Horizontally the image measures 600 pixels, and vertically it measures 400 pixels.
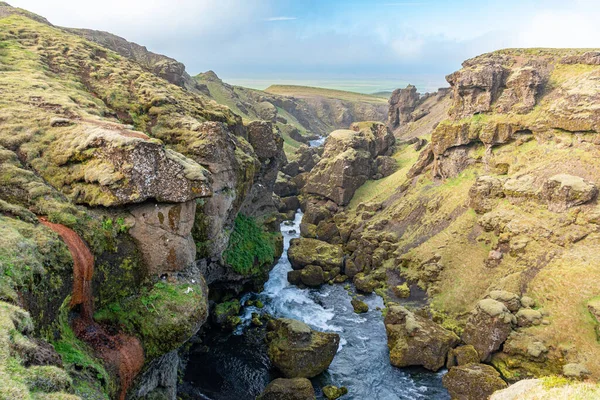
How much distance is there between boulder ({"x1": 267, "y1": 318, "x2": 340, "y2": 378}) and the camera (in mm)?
34031

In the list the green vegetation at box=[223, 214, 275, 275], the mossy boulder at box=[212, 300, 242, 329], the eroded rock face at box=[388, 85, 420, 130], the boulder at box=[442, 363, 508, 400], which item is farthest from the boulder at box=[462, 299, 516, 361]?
the eroded rock face at box=[388, 85, 420, 130]

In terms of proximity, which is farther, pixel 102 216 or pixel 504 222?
pixel 504 222

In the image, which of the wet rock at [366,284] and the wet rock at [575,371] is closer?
the wet rock at [575,371]

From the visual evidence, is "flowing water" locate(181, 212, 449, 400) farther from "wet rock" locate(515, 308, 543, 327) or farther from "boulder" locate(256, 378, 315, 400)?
"wet rock" locate(515, 308, 543, 327)

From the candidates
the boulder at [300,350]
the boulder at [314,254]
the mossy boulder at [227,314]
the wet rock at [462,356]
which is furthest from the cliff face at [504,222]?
the mossy boulder at [227,314]

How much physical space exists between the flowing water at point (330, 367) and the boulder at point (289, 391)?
8.01 ft

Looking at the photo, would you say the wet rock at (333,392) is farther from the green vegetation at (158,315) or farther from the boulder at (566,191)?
the boulder at (566,191)

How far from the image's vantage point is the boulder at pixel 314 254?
55344mm

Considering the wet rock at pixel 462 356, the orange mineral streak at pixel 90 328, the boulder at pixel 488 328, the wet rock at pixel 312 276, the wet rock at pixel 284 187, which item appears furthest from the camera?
the wet rock at pixel 284 187

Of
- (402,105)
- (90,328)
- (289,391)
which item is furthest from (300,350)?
(402,105)

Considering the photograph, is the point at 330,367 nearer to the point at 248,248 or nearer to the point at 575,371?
the point at 248,248

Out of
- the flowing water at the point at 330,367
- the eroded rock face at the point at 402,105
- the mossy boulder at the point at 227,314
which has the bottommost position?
the flowing water at the point at 330,367

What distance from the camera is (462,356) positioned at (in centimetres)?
3584

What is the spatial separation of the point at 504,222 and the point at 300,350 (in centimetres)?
3004
